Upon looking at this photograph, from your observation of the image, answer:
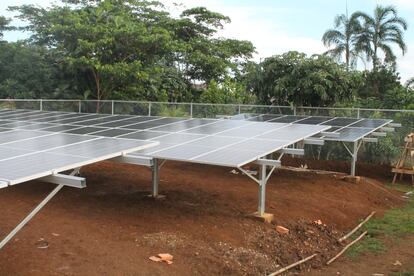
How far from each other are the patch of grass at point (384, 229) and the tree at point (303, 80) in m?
8.74

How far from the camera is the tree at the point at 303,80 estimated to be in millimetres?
20609

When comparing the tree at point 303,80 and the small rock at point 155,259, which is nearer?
the small rock at point 155,259

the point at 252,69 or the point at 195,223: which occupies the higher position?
the point at 252,69

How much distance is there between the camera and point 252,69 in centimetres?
2325

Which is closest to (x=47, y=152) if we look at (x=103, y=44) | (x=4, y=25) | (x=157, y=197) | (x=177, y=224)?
(x=177, y=224)

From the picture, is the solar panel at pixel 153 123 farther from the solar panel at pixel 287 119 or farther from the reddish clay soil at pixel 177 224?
the solar panel at pixel 287 119

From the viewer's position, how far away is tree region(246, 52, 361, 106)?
20.6 meters

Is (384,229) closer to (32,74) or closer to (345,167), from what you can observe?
(345,167)

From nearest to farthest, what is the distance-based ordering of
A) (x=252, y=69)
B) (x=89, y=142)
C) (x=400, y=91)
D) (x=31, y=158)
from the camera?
1. (x=31, y=158)
2. (x=89, y=142)
3. (x=252, y=69)
4. (x=400, y=91)

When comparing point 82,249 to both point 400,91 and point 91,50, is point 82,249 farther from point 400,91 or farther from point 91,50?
point 400,91

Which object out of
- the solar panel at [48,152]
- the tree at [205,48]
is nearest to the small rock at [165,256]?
the solar panel at [48,152]

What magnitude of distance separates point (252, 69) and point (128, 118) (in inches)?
383

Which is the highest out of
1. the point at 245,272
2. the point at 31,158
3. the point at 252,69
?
the point at 252,69

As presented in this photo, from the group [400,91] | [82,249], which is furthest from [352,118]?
[82,249]
